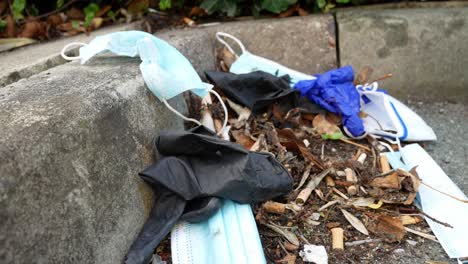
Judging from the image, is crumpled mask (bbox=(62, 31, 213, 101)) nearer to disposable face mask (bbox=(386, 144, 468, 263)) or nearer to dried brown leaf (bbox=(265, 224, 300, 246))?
dried brown leaf (bbox=(265, 224, 300, 246))

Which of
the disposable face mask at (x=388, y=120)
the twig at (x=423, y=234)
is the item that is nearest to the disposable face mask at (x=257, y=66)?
the disposable face mask at (x=388, y=120)

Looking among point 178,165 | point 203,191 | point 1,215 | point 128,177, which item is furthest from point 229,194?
point 1,215

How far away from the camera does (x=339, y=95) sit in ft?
6.92

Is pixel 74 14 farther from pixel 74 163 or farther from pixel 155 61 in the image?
pixel 74 163

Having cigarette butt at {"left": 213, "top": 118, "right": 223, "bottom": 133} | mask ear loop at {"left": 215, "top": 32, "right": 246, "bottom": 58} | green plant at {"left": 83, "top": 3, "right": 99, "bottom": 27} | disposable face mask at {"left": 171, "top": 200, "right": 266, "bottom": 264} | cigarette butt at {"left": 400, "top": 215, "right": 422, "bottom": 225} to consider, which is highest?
green plant at {"left": 83, "top": 3, "right": 99, "bottom": 27}

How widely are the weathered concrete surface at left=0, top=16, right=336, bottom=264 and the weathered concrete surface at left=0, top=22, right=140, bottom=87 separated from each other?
0.20 ft

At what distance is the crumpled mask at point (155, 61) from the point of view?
1575 millimetres

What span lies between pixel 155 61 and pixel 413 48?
5.55 ft

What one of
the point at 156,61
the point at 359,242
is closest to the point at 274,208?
the point at 359,242

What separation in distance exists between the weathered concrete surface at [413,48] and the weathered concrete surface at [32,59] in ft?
4.89

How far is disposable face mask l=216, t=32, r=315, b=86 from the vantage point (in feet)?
7.84

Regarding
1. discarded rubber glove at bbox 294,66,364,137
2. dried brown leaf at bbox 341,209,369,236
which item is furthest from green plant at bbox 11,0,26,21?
dried brown leaf at bbox 341,209,369,236

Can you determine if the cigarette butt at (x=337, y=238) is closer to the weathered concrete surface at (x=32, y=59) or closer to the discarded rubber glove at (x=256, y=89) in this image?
the discarded rubber glove at (x=256, y=89)

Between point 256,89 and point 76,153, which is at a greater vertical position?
point 76,153
